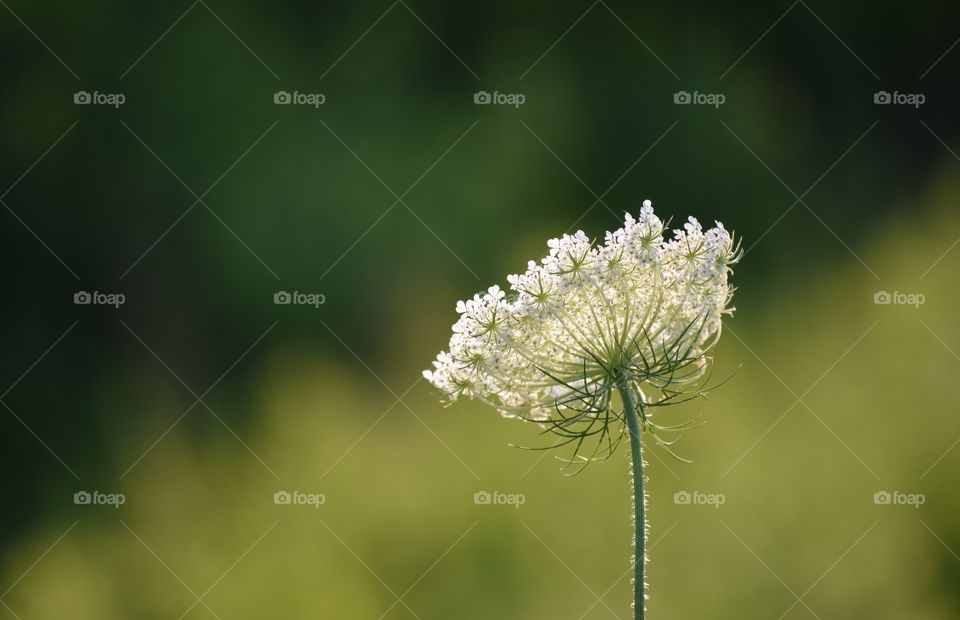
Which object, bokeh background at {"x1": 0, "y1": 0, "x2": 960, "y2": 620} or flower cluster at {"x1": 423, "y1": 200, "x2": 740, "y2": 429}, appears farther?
bokeh background at {"x1": 0, "y1": 0, "x2": 960, "y2": 620}

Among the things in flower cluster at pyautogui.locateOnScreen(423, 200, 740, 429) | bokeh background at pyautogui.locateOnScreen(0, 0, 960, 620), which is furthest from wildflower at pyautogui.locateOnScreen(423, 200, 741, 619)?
bokeh background at pyautogui.locateOnScreen(0, 0, 960, 620)

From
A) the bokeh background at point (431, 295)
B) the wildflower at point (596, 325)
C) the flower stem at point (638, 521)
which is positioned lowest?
the flower stem at point (638, 521)

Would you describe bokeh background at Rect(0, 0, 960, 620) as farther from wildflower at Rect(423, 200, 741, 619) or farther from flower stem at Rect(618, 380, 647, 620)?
flower stem at Rect(618, 380, 647, 620)

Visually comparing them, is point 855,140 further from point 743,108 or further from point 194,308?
point 194,308

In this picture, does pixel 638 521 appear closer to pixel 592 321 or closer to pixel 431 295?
pixel 592 321

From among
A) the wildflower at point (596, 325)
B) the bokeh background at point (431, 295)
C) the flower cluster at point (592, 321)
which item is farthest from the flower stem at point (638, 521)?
the bokeh background at point (431, 295)

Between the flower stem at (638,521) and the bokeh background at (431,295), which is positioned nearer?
the flower stem at (638,521)

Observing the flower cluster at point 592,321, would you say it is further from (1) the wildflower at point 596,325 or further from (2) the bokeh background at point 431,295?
(2) the bokeh background at point 431,295
